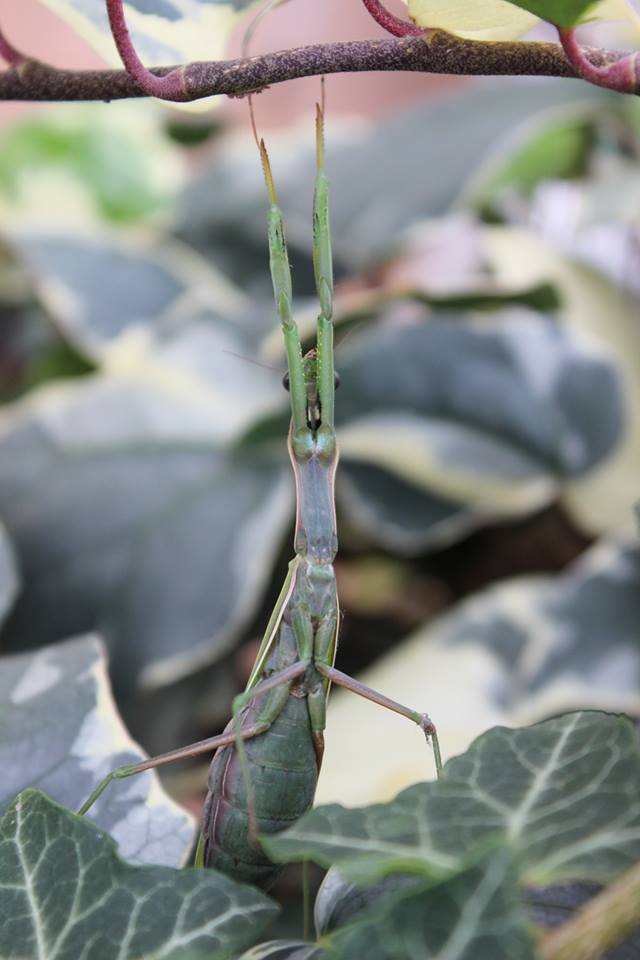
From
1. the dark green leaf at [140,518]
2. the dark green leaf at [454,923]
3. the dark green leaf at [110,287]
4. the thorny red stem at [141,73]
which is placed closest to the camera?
the dark green leaf at [454,923]

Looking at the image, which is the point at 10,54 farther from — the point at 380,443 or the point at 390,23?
the point at 380,443

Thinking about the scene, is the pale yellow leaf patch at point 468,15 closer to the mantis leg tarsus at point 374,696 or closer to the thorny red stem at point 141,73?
the thorny red stem at point 141,73

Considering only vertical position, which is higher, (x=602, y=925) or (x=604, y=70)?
(x=604, y=70)

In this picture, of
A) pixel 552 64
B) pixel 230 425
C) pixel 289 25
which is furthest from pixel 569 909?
pixel 289 25

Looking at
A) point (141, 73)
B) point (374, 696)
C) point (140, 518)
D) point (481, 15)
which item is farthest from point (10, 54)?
point (140, 518)

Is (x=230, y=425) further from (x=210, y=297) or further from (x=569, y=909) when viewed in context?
(x=569, y=909)

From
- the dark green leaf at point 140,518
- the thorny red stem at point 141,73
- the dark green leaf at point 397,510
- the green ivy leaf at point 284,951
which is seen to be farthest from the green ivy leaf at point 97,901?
the dark green leaf at point 397,510
